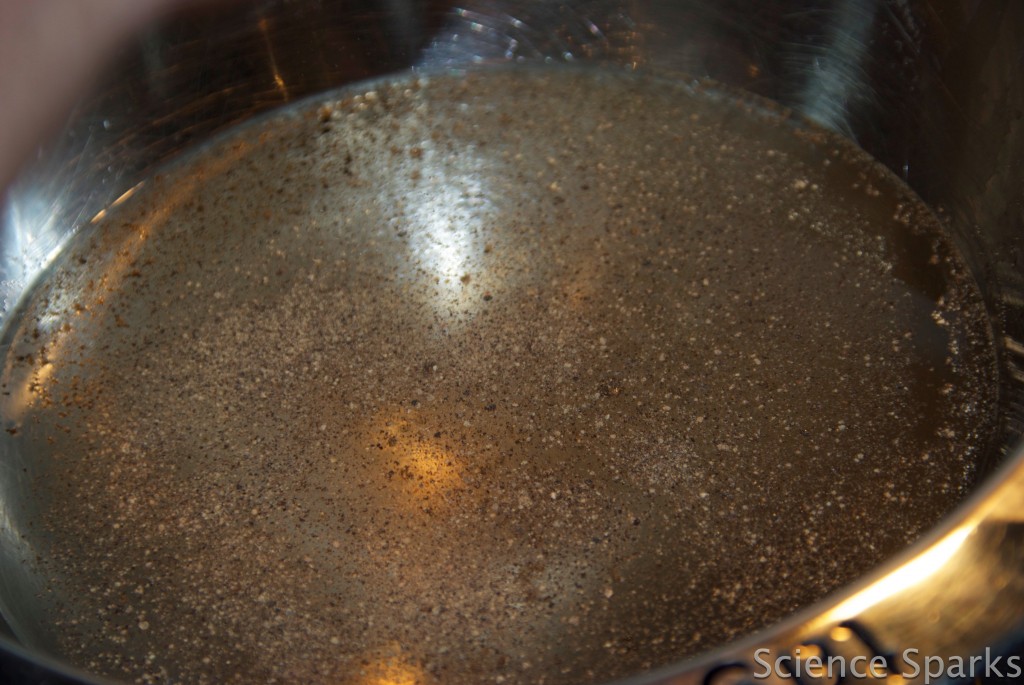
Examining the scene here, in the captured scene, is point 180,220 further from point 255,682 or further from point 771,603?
point 771,603

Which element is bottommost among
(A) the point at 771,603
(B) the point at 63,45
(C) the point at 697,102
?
(A) the point at 771,603

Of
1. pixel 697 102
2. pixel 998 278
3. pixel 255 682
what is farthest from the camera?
pixel 697 102

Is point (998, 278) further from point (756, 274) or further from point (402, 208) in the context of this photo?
point (402, 208)

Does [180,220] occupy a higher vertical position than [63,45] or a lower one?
lower

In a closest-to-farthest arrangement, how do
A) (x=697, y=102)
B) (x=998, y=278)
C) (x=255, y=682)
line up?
(x=255, y=682)
(x=998, y=278)
(x=697, y=102)

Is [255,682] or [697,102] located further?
[697,102]

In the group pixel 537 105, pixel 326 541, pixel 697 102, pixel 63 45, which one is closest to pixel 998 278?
pixel 697 102
